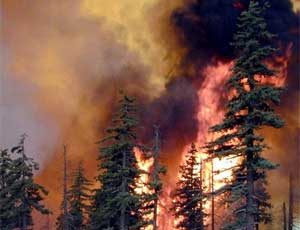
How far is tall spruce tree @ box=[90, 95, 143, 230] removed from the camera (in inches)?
1230

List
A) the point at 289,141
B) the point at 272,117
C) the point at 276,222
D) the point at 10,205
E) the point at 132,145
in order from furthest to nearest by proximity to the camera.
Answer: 1. the point at 289,141
2. the point at 276,222
3. the point at 10,205
4. the point at 132,145
5. the point at 272,117

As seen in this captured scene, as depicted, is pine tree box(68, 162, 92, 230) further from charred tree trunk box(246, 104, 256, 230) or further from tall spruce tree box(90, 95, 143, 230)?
charred tree trunk box(246, 104, 256, 230)

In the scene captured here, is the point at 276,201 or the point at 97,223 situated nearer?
the point at 97,223

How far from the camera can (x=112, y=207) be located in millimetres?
33156

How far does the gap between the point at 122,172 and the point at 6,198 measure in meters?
11.4

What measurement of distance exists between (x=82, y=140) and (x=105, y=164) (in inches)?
2109

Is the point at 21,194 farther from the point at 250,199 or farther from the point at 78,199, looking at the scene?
the point at 250,199

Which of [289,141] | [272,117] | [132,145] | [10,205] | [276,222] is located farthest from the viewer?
[289,141]

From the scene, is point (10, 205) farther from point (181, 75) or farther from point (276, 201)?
point (181, 75)

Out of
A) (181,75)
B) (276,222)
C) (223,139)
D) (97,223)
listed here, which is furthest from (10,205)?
(181,75)

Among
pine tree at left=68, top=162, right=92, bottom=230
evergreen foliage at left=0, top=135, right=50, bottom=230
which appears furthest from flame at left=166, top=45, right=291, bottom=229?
evergreen foliage at left=0, top=135, right=50, bottom=230

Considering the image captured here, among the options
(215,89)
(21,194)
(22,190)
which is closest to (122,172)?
(22,190)

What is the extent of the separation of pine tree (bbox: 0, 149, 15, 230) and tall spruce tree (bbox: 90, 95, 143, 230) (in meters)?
7.51

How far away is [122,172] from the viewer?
31.6 meters
